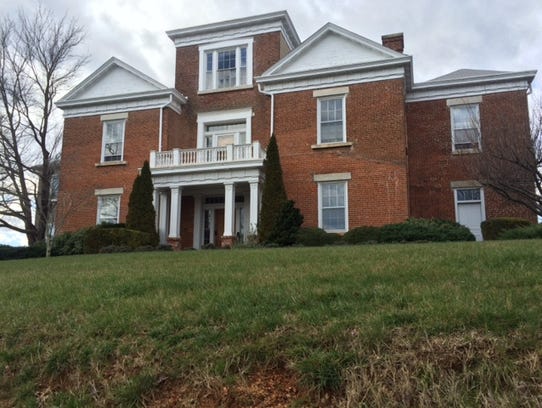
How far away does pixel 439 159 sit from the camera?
68.7 feet

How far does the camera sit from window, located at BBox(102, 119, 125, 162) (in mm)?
22719

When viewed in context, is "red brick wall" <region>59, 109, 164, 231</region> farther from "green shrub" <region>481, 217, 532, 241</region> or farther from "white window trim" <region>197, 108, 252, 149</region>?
"green shrub" <region>481, 217, 532, 241</region>

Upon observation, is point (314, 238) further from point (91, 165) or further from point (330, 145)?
point (91, 165)

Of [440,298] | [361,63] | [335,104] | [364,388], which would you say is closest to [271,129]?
[335,104]

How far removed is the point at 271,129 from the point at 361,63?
14.5 ft

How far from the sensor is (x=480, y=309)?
447cm

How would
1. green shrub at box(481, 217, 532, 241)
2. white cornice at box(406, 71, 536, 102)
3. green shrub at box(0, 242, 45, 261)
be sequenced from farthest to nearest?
green shrub at box(0, 242, 45, 261) < white cornice at box(406, 71, 536, 102) < green shrub at box(481, 217, 532, 241)

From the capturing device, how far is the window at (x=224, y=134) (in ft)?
73.5

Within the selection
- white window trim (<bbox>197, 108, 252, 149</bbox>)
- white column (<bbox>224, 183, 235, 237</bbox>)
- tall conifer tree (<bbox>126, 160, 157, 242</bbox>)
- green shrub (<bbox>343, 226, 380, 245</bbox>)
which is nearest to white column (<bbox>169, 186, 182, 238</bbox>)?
tall conifer tree (<bbox>126, 160, 157, 242</bbox>)

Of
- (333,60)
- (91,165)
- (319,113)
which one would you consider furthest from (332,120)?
(91,165)

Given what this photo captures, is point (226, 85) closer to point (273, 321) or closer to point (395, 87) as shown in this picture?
point (395, 87)

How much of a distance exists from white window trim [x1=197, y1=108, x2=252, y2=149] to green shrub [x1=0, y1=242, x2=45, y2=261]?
8.07 m

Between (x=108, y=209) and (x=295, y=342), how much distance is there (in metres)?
19.5

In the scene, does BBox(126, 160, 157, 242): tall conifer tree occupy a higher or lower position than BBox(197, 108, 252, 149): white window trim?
lower
